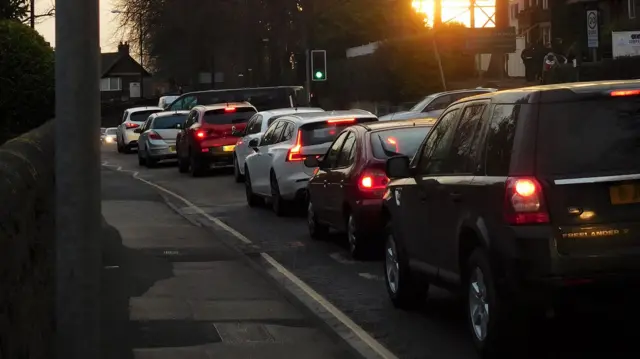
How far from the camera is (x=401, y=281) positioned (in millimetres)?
9508

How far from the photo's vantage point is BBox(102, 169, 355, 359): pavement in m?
8.23

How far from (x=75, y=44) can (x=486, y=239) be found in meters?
3.88

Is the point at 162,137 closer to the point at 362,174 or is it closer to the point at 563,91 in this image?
the point at 362,174

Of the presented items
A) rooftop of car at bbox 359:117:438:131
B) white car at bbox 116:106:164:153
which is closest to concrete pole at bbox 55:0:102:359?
rooftop of car at bbox 359:117:438:131

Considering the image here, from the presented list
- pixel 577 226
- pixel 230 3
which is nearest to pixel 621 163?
pixel 577 226

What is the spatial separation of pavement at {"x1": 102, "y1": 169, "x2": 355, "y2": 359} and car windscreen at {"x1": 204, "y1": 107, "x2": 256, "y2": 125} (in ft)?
40.9

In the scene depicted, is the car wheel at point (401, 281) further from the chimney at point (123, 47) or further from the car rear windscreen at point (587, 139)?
the chimney at point (123, 47)

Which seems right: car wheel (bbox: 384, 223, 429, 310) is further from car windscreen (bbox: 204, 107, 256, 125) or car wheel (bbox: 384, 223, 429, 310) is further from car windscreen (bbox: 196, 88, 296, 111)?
car windscreen (bbox: 196, 88, 296, 111)

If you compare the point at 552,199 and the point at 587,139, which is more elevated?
the point at 587,139

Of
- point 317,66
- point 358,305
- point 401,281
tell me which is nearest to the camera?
point 401,281

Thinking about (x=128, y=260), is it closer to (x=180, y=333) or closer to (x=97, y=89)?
(x=180, y=333)

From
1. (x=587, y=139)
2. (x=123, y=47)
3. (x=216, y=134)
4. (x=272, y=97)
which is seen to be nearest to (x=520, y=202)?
(x=587, y=139)

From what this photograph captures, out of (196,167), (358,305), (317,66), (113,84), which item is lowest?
(358,305)

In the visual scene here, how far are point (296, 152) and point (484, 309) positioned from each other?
34.2 feet
